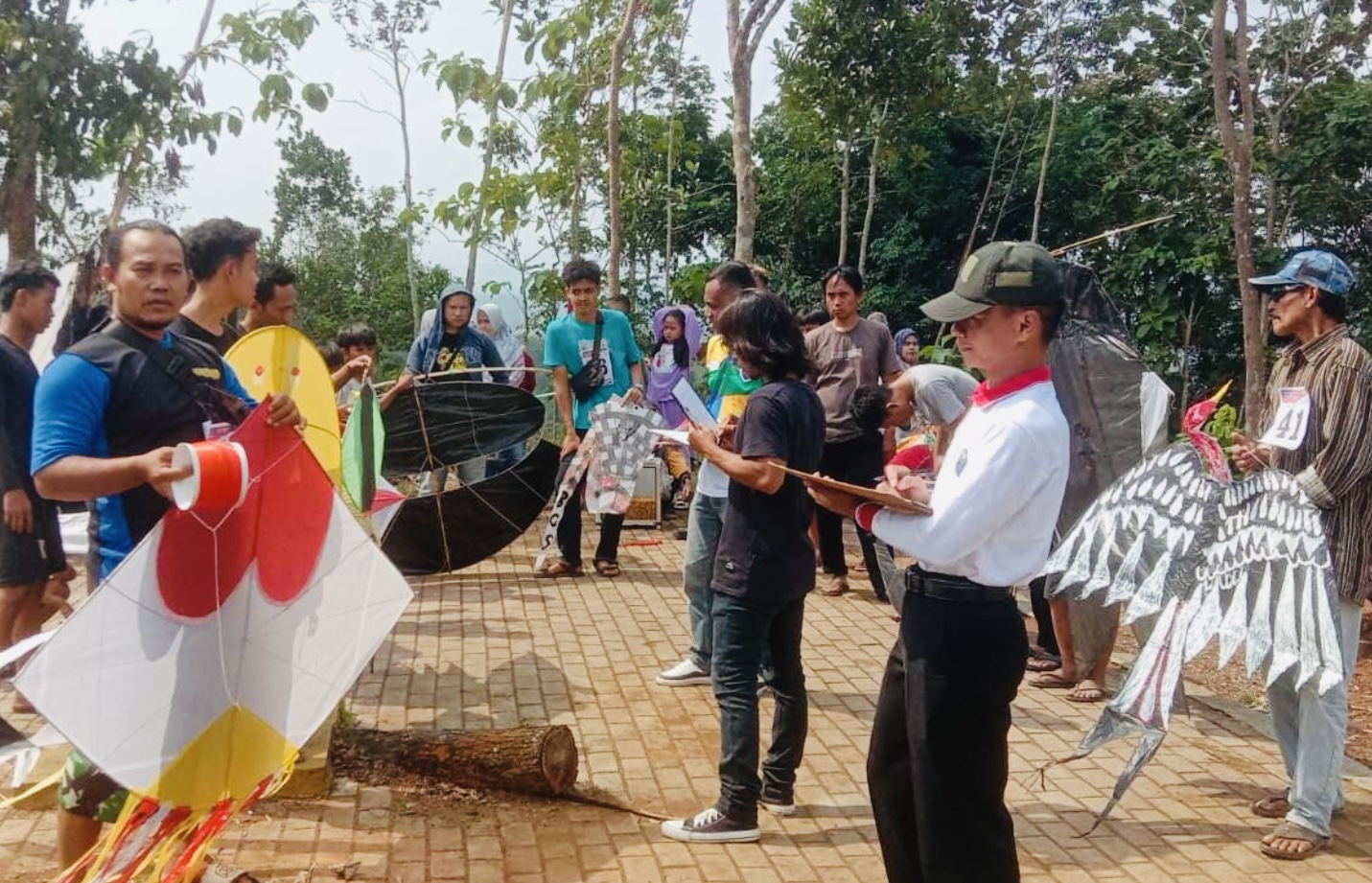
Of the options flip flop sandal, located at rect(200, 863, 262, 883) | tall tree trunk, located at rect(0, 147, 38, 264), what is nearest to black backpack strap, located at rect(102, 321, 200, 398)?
flip flop sandal, located at rect(200, 863, 262, 883)

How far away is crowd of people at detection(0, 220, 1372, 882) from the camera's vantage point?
244cm

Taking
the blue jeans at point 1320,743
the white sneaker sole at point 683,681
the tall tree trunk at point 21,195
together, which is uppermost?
the tall tree trunk at point 21,195

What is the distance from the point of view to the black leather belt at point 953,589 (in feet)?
8.16

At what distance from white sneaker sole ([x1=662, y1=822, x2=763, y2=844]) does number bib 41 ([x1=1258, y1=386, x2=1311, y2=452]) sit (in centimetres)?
206

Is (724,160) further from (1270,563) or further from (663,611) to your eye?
(1270,563)

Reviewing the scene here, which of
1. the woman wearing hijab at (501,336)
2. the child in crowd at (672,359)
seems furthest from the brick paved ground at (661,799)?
the woman wearing hijab at (501,336)

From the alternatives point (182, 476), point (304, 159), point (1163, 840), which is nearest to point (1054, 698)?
point (1163, 840)

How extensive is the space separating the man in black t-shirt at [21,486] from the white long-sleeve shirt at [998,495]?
3401 mm

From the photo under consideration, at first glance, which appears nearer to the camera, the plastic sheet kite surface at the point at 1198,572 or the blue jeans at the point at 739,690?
the plastic sheet kite surface at the point at 1198,572

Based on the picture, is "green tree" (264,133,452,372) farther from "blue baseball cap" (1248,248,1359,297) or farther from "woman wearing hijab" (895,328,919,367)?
"blue baseball cap" (1248,248,1359,297)

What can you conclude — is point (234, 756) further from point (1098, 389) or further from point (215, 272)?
point (1098, 389)

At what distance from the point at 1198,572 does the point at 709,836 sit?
168 centimetres

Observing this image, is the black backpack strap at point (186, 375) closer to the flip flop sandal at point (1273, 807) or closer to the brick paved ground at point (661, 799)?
the brick paved ground at point (661, 799)

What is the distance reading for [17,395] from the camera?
4398mm
